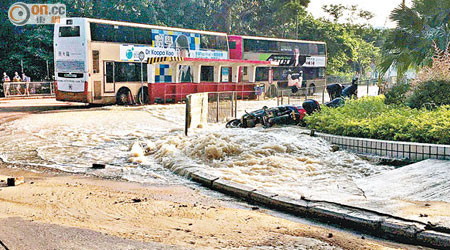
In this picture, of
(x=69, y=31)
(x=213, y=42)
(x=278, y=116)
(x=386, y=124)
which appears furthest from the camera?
(x=213, y=42)

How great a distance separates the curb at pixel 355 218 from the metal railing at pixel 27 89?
79.6 feet

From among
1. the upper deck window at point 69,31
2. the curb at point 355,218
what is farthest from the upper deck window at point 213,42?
the curb at point 355,218

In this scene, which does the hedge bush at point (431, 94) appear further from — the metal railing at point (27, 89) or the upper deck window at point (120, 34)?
the metal railing at point (27, 89)

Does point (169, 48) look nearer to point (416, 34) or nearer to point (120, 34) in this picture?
point (120, 34)

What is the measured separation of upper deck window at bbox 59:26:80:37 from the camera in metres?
21.3

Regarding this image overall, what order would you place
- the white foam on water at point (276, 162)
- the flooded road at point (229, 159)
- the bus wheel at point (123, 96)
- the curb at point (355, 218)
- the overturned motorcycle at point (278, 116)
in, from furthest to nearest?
the bus wheel at point (123, 96) < the overturned motorcycle at point (278, 116) < the white foam on water at point (276, 162) < the flooded road at point (229, 159) < the curb at point (355, 218)

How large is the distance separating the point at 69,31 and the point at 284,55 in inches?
679

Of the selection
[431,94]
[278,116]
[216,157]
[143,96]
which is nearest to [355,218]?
[216,157]

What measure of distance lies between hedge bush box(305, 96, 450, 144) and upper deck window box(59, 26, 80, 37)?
43.7 feet

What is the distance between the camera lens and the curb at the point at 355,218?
484cm

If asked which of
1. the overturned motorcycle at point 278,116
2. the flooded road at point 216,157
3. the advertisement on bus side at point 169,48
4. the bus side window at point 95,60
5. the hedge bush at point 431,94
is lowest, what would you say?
the flooded road at point 216,157

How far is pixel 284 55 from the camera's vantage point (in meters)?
34.8

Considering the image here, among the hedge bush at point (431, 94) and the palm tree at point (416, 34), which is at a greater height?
the palm tree at point (416, 34)

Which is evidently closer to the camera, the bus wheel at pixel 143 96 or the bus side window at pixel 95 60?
the bus side window at pixel 95 60
